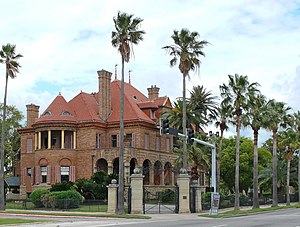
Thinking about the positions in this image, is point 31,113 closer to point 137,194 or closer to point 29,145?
point 29,145

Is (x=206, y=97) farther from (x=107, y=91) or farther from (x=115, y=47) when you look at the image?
Result: (x=115, y=47)

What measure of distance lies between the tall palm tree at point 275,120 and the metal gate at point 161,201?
1123 cm

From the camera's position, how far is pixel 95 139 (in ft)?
226

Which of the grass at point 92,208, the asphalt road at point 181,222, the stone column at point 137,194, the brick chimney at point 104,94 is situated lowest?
the grass at point 92,208

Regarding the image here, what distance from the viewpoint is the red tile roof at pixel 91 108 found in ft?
228

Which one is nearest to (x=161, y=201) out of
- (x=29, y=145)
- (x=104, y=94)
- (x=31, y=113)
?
(x=104, y=94)

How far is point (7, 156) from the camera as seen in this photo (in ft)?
290

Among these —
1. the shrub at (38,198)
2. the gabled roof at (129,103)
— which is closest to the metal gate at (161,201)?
the gabled roof at (129,103)

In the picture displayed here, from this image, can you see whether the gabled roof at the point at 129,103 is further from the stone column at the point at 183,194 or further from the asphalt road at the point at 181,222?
the asphalt road at the point at 181,222

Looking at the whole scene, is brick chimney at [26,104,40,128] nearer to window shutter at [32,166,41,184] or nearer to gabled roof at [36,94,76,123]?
gabled roof at [36,94,76,123]

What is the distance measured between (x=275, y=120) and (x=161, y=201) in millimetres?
15039

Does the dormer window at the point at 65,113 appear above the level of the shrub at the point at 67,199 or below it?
above

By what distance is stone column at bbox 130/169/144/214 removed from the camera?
142 ft

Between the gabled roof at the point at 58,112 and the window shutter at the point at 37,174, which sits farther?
the gabled roof at the point at 58,112
